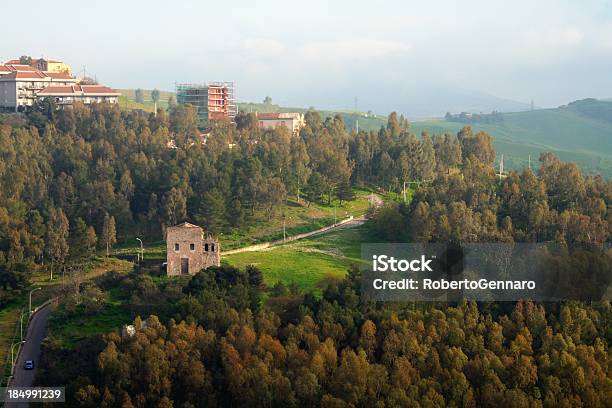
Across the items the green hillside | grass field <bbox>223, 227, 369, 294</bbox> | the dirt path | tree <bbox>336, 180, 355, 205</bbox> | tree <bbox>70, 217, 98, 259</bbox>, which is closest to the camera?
grass field <bbox>223, 227, 369, 294</bbox>

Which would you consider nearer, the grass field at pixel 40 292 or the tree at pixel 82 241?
the grass field at pixel 40 292

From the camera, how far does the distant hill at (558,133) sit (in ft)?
356

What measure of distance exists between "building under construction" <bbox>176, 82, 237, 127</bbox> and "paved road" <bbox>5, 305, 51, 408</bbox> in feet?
119

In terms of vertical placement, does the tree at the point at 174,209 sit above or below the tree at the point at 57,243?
above

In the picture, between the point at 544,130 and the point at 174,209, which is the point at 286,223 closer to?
the point at 174,209

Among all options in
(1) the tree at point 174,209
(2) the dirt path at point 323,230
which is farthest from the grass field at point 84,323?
(1) the tree at point 174,209

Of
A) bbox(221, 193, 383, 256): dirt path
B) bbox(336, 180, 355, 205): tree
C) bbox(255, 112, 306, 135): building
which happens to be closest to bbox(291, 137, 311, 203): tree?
bbox(336, 180, 355, 205): tree

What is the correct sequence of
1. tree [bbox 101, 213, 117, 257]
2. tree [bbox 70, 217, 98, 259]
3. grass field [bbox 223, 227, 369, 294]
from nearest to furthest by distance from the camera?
grass field [bbox 223, 227, 369, 294], tree [bbox 70, 217, 98, 259], tree [bbox 101, 213, 117, 257]

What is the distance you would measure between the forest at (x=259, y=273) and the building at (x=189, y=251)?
5.79ft

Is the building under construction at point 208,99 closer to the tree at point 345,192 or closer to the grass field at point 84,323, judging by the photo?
the tree at point 345,192

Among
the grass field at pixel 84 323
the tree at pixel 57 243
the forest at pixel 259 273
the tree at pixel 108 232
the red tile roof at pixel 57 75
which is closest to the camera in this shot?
the forest at pixel 259 273

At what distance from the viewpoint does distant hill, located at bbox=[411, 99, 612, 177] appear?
109 metres

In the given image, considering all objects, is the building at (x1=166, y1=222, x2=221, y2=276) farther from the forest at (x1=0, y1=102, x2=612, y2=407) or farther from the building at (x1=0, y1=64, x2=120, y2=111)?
the building at (x1=0, y1=64, x2=120, y2=111)

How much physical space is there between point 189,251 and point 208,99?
33313 mm
